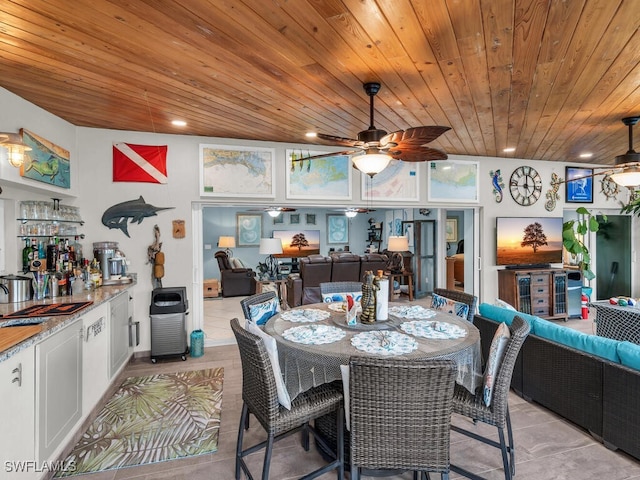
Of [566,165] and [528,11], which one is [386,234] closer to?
[566,165]

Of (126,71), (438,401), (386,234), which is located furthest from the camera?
(386,234)

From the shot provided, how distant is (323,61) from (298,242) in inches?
329

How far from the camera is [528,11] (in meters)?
1.79

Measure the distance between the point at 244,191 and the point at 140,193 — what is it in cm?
120

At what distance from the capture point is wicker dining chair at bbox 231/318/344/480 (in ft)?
6.00

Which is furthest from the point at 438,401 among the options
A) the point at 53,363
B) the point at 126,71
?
the point at 126,71

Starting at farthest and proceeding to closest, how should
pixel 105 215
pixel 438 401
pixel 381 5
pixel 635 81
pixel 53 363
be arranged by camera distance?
pixel 105 215, pixel 635 81, pixel 53 363, pixel 381 5, pixel 438 401

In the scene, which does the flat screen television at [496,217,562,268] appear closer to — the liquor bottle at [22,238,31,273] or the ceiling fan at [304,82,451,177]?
the ceiling fan at [304,82,451,177]

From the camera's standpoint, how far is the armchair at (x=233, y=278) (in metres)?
7.93

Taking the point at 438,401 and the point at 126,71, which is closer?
the point at 438,401

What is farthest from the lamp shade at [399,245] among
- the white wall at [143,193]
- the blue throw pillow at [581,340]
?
the blue throw pillow at [581,340]

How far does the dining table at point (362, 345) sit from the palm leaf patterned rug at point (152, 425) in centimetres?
96

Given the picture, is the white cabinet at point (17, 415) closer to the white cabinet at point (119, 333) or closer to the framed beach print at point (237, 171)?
the white cabinet at point (119, 333)

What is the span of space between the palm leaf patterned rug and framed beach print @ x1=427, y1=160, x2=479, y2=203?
3967 mm
